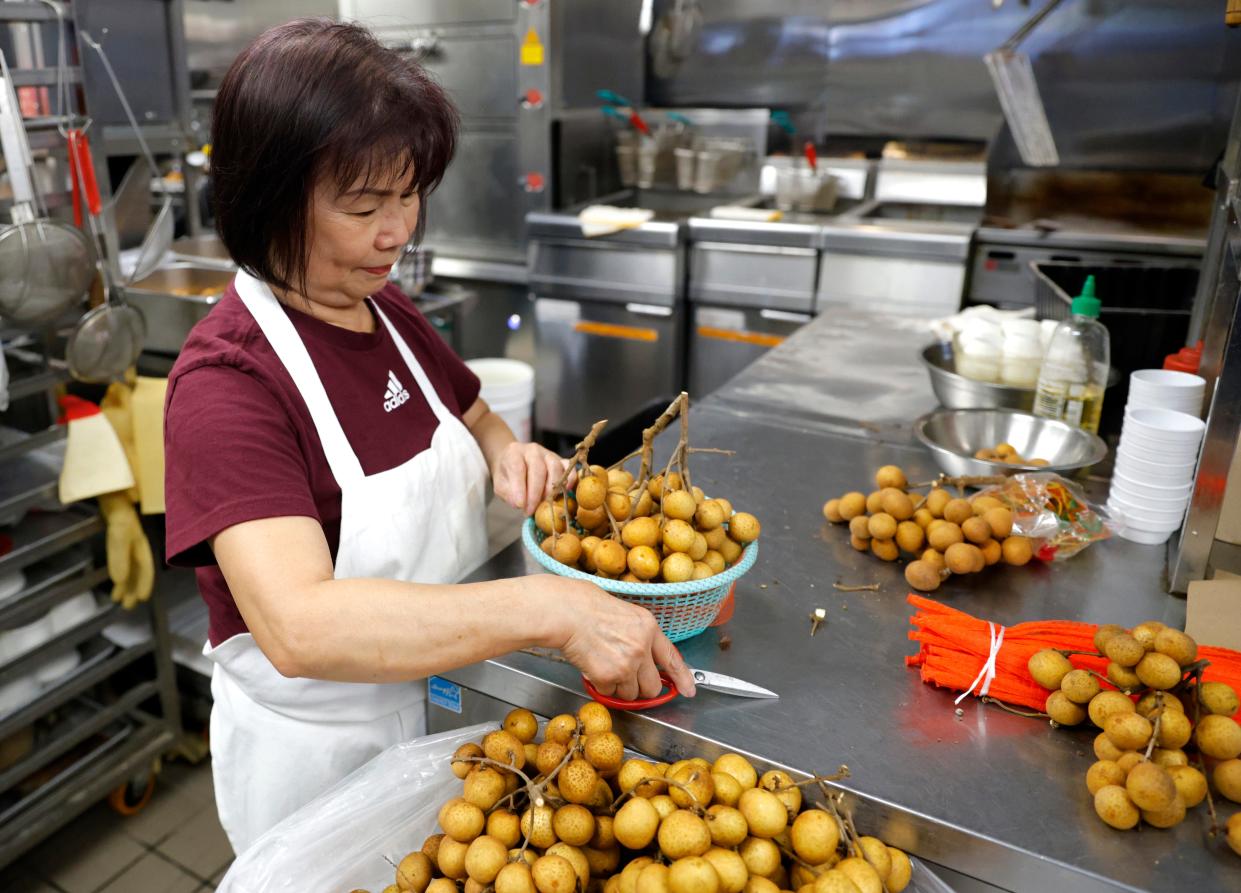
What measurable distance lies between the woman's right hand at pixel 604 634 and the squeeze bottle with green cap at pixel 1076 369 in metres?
1.33

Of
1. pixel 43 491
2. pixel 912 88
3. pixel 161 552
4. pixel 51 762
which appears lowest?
pixel 51 762

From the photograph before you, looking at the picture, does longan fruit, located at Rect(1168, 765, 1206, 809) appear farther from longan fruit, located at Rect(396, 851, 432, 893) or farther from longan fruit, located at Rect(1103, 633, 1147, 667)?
longan fruit, located at Rect(396, 851, 432, 893)

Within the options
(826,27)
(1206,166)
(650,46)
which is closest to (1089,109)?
(1206,166)

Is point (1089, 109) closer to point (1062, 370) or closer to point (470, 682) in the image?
point (1062, 370)

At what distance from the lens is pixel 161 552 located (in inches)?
112

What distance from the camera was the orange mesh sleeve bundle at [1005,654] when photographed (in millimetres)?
1230

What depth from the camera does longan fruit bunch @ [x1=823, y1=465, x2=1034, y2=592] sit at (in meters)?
1.52

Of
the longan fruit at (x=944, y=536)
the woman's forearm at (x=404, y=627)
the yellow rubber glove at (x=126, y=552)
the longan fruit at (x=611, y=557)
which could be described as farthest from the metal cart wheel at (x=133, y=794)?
the longan fruit at (x=944, y=536)

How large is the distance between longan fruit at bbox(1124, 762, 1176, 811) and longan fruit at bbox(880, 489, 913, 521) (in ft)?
2.09

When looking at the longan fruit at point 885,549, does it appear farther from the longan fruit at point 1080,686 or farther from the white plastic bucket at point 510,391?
the white plastic bucket at point 510,391

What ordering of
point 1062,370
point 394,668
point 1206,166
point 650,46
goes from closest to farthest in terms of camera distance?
1. point 394,668
2. point 1062,370
3. point 1206,166
4. point 650,46

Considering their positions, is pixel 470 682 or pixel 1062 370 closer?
pixel 470 682

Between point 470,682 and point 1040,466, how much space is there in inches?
44.7

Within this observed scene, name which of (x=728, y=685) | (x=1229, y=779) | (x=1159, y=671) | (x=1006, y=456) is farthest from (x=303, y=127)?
(x=1006, y=456)
